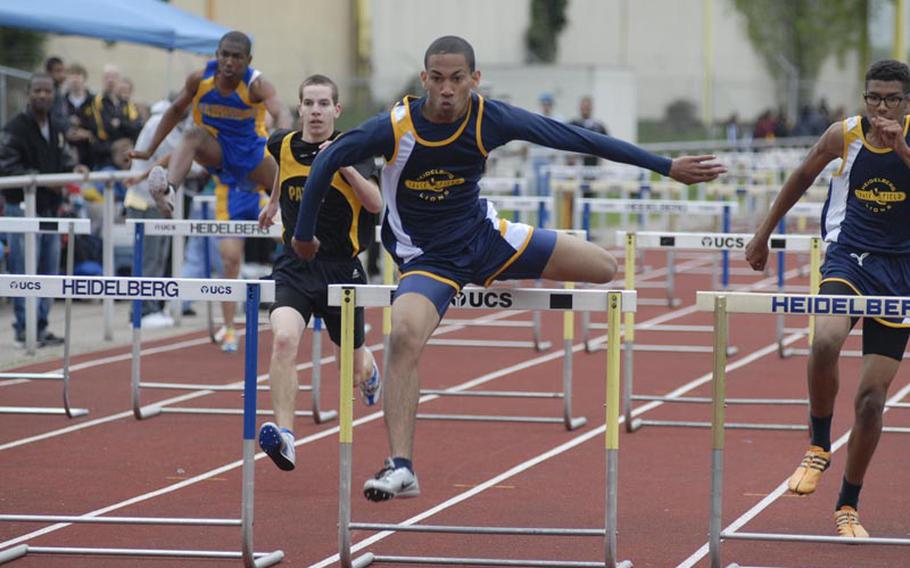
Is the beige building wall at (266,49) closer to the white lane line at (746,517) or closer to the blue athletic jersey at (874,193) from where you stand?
the white lane line at (746,517)

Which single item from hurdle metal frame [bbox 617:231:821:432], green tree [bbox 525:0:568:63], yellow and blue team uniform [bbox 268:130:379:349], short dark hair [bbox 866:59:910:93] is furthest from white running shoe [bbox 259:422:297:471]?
green tree [bbox 525:0:568:63]

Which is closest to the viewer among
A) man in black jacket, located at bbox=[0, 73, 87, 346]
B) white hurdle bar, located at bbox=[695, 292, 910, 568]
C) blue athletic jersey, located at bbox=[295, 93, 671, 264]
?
white hurdle bar, located at bbox=[695, 292, 910, 568]

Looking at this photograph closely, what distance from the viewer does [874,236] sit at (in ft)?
21.9

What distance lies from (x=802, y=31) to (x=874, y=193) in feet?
146

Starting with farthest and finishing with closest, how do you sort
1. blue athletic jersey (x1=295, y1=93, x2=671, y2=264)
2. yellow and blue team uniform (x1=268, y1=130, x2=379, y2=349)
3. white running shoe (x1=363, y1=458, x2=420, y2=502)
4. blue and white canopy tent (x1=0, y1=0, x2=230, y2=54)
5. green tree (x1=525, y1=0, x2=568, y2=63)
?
green tree (x1=525, y1=0, x2=568, y2=63), blue and white canopy tent (x1=0, y1=0, x2=230, y2=54), yellow and blue team uniform (x1=268, y1=130, x2=379, y2=349), blue athletic jersey (x1=295, y1=93, x2=671, y2=264), white running shoe (x1=363, y1=458, x2=420, y2=502)

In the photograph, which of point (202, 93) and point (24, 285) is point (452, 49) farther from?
point (202, 93)

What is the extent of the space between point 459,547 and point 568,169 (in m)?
15.5

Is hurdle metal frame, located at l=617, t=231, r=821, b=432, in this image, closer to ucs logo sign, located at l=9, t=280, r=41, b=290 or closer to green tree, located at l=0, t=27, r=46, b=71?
Answer: ucs logo sign, located at l=9, t=280, r=41, b=290

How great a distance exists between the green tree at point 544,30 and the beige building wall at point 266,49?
824cm

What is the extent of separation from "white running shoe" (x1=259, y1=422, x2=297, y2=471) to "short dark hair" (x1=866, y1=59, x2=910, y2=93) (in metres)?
2.84

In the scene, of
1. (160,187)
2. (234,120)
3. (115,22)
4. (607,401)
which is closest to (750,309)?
(607,401)

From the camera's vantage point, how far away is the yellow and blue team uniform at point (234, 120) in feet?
34.7

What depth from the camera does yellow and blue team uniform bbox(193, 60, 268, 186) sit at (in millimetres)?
10562

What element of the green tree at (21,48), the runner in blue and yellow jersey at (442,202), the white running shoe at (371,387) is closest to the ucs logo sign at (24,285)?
the runner in blue and yellow jersey at (442,202)
